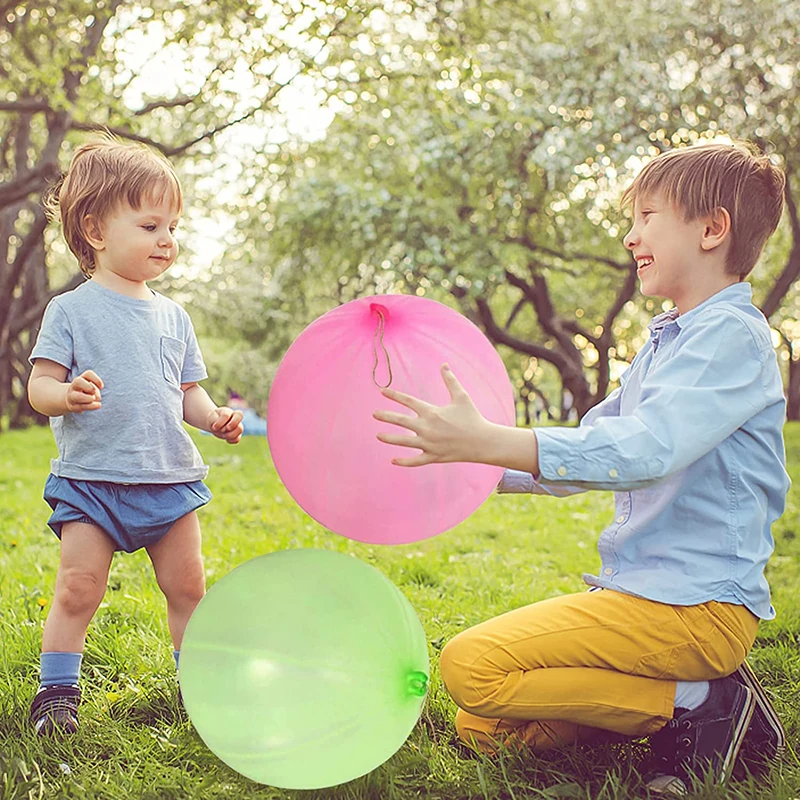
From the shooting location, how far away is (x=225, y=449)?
10.4 meters

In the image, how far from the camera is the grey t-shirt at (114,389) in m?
2.27

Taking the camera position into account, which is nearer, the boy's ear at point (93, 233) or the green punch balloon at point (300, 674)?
the green punch balloon at point (300, 674)

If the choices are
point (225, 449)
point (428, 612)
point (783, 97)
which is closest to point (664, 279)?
point (428, 612)

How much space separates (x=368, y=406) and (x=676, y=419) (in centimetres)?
68

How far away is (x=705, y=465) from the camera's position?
197 centimetres

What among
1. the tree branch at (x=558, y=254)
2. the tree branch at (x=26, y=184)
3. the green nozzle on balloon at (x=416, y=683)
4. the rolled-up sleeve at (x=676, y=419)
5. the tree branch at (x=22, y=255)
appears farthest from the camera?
the tree branch at (x=558, y=254)

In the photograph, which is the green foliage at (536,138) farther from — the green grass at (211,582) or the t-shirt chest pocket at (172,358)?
the t-shirt chest pocket at (172,358)

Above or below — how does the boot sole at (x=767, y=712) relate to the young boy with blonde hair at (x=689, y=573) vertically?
below

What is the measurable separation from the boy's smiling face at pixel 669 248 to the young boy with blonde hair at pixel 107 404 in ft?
3.73

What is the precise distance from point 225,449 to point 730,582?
8.92 m

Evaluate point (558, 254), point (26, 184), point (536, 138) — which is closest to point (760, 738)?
point (26, 184)

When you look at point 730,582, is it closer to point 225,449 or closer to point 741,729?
point 741,729

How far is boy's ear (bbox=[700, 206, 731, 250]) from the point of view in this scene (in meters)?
2.04

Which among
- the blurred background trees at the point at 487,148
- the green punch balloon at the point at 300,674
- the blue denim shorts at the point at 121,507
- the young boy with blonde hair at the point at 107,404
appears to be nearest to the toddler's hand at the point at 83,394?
the young boy with blonde hair at the point at 107,404
